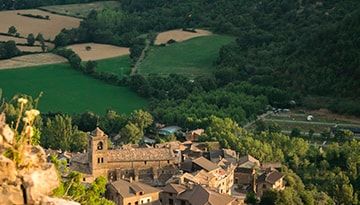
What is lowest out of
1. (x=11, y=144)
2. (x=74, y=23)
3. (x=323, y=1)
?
(x=74, y=23)

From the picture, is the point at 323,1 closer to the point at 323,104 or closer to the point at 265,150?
the point at 323,104

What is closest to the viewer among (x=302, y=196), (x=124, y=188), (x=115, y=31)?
(x=124, y=188)

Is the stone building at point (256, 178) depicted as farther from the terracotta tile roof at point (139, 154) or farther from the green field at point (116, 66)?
the green field at point (116, 66)

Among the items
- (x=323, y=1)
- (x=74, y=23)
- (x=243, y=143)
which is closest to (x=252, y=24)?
(x=323, y=1)

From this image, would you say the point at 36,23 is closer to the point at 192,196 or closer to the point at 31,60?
the point at 31,60

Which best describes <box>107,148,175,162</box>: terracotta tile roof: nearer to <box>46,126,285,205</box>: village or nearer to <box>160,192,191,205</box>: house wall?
<box>46,126,285,205</box>: village

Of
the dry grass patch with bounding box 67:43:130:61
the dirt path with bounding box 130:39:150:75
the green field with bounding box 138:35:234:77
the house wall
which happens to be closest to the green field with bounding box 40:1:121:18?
the dry grass patch with bounding box 67:43:130:61

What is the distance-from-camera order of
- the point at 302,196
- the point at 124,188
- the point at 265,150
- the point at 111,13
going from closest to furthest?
the point at 124,188 → the point at 302,196 → the point at 265,150 → the point at 111,13

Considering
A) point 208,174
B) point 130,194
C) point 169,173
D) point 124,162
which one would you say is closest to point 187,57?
point 169,173
